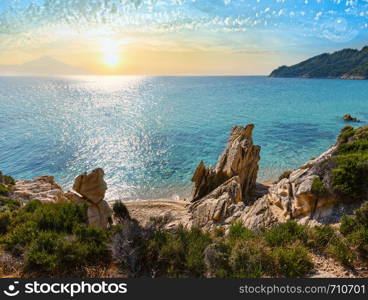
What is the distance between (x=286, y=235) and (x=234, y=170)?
1324 cm

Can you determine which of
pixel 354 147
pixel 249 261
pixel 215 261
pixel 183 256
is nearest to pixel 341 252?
pixel 249 261

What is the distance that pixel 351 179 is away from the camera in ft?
36.4

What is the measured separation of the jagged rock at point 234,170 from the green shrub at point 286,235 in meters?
12.5

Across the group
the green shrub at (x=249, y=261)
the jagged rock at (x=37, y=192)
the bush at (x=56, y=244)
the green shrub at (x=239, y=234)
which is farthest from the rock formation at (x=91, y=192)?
the green shrub at (x=249, y=261)

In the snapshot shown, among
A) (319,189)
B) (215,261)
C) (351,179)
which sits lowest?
(215,261)

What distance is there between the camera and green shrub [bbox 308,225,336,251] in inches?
312

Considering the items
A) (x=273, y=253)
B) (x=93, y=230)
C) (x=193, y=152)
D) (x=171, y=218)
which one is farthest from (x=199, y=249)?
(x=193, y=152)

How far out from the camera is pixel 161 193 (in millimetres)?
25203

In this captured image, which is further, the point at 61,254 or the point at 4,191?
the point at 4,191

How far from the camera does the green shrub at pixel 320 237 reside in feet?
26.0

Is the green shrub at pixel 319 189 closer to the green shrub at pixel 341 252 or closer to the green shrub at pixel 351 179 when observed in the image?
the green shrub at pixel 351 179

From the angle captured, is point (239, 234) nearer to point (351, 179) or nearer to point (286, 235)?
point (286, 235)

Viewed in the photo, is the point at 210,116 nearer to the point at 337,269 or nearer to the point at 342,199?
the point at 342,199

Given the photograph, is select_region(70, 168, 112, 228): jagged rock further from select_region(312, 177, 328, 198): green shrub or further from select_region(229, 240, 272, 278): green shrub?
select_region(312, 177, 328, 198): green shrub
